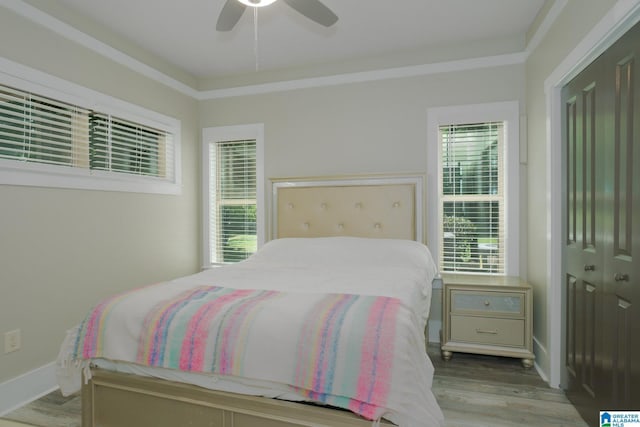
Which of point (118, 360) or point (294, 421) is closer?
point (294, 421)

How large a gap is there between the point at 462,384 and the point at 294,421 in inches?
60.9

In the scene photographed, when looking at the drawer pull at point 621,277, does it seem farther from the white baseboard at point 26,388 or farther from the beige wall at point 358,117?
the white baseboard at point 26,388

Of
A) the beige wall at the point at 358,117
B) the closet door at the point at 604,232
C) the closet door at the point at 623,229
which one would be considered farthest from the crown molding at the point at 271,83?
the closet door at the point at 623,229

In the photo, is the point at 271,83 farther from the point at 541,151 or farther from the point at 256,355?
the point at 256,355

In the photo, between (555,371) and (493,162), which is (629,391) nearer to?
(555,371)

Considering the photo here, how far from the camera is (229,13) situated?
204 centimetres

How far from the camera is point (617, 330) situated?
1686 millimetres

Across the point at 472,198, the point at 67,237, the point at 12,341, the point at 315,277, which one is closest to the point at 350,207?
the point at 472,198

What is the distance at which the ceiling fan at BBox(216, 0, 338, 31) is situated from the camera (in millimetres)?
1911

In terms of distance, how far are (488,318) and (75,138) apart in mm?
3387

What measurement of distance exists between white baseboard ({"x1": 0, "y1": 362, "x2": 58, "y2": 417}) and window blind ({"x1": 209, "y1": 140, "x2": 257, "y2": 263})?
5.94ft

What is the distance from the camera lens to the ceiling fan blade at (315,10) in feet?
6.36

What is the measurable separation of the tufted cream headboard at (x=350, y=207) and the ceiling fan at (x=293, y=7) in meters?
1.62

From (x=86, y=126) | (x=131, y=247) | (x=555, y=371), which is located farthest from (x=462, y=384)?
(x=86, y=126)
